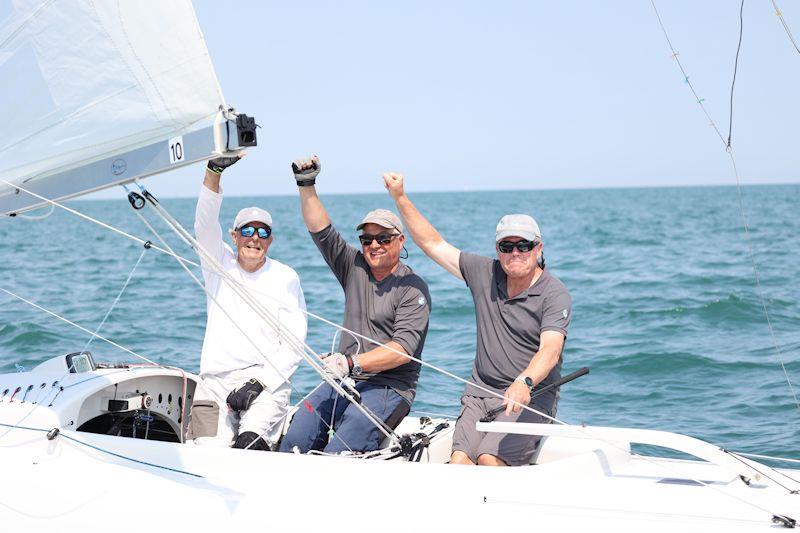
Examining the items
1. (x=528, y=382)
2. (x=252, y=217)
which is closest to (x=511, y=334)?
(x=528, y=382)

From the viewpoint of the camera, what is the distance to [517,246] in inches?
161

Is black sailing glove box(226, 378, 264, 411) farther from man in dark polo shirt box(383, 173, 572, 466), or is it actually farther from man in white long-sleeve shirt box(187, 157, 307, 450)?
man in dark polo shirt box(383, 173, 572, 466)

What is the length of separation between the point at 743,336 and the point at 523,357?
6778 millimetres

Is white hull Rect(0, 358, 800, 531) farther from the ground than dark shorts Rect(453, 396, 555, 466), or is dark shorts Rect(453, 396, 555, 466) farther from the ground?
dark shorts Rect(453, 396, 555, 466)

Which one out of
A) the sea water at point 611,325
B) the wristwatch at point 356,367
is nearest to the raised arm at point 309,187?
the wristwatch at point 356,367

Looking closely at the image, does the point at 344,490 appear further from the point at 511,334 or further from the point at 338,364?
the point at 511,334

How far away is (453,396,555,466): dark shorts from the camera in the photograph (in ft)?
13.1

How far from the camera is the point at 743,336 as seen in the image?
1007 cm

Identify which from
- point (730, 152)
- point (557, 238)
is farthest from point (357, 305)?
point (557, 238)

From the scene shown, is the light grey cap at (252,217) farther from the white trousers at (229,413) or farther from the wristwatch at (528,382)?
the wristwatch at (528,382)

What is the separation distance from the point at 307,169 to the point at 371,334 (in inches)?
34.8

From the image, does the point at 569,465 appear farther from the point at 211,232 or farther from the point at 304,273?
the point at 304,273

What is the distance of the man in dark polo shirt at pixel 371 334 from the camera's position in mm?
4312

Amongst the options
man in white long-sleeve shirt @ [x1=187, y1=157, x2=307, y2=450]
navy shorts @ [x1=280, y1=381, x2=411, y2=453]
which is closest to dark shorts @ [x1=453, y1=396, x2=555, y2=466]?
navy shorts @ [x1=280, y1=381, x2=411, y2=453]
